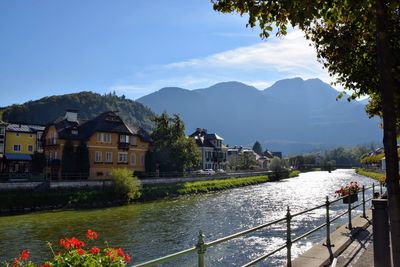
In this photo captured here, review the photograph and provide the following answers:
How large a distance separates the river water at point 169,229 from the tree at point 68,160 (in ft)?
51.0

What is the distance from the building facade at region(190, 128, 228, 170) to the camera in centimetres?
9456

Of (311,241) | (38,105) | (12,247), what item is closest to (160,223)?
(12,247)

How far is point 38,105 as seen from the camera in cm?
14388

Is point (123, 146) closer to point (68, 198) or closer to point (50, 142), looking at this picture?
point (50, 142)

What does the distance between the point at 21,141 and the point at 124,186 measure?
29314mm

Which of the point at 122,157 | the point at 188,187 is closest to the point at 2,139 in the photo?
the point at 122,157

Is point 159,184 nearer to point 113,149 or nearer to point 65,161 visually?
point 113,149

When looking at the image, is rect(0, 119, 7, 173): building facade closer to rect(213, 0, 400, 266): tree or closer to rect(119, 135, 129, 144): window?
rect(119, 135, 129, 144): window

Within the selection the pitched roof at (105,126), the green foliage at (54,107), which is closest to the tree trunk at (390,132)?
the pitched roof at (105,126)

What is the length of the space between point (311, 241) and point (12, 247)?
655 inches

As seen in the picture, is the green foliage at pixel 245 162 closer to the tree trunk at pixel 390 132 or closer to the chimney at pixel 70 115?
the chimney at pixel 70 115

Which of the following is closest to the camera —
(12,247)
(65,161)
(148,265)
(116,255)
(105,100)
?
(148,265)

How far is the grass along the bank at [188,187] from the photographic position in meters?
48.8

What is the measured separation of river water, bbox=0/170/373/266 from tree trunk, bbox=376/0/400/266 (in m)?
12.4
